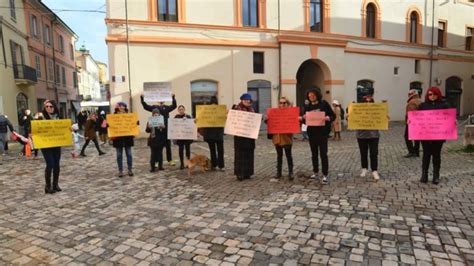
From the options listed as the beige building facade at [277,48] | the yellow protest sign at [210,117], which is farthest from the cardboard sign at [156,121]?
the beige building facade at [277,48]

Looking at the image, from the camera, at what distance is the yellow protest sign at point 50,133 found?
20.8 feet

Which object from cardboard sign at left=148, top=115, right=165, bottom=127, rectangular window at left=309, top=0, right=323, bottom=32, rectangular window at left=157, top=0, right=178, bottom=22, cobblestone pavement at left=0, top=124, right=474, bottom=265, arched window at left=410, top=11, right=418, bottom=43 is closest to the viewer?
cobblestone pavement at left=0, top=124, right=474, bottom=265

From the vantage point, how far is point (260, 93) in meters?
19.3

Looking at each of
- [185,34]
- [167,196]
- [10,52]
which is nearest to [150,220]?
[167,196]

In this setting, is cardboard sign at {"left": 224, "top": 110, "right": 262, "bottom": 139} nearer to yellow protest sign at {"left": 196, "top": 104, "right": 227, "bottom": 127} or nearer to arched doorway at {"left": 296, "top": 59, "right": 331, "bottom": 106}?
yellow protest sign at {"left": 196, "top": 104, "right": 227, "bottom": 127}

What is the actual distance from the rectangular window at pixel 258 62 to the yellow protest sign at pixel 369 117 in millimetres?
12691

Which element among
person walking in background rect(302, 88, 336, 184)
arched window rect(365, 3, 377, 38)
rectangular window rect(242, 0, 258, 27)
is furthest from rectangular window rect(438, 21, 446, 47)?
person walking in background rect(302, 88, 336, 184)

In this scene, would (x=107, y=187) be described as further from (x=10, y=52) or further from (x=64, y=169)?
(x=10, y=52)

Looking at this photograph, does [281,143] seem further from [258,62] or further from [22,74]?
[22,74]

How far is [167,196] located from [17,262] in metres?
2.74

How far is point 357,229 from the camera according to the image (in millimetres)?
4312

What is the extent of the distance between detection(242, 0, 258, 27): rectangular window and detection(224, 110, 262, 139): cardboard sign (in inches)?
513

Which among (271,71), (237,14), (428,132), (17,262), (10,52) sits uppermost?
(237,14)

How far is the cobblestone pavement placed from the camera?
3736 mm
